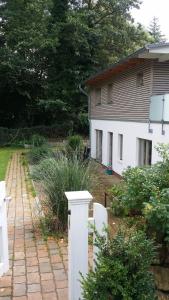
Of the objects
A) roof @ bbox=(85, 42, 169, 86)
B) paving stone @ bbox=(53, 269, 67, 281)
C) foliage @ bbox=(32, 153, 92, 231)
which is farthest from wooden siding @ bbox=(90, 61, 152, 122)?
paving stone @ bbox=(53, 269, 67, 281)

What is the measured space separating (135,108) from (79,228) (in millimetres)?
9675

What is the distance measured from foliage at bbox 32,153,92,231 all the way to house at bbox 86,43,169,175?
448cm

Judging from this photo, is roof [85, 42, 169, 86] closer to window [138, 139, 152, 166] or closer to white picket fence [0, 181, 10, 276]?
window [138, 139, 152, 166]

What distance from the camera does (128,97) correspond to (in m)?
13.4

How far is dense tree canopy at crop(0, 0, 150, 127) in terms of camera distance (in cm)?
2258

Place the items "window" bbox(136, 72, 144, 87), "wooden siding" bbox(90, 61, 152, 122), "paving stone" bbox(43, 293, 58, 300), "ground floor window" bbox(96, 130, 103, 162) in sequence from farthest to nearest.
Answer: "ground floor window" bbox(96, 130, 103, 162), "window" bbox(136, 72, 144, 87), "wooden siding" bbox(90, 61, 152, 122), "paving stone" bbox(43, 293, 58, 300)

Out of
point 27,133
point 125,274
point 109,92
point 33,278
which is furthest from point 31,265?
point 27,133

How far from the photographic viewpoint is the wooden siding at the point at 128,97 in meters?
11.5

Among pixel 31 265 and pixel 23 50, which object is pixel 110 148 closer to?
pixel 23 50

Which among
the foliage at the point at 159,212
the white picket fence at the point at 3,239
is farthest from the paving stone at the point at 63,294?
the foliage at the point at 159,212

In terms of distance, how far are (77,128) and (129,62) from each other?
14.6 metres

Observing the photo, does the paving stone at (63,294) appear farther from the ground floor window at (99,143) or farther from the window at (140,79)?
the ground floor window at (99,143)

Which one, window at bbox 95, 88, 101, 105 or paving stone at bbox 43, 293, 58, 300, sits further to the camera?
window at bbox 95, 88, 101, 105

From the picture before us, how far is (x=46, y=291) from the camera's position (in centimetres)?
385
